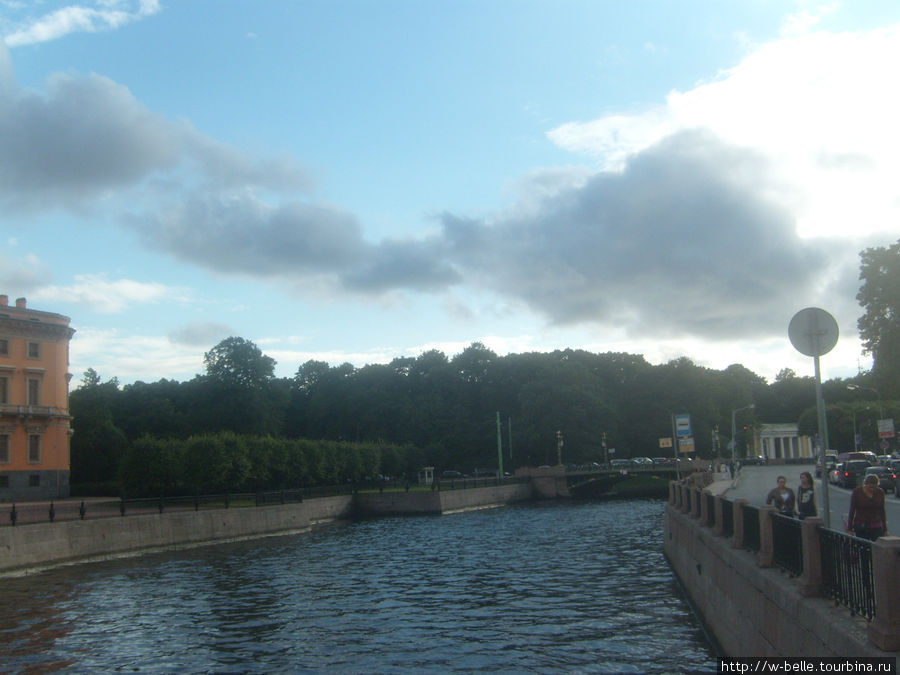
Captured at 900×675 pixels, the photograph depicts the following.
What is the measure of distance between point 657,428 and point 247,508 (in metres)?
79.8

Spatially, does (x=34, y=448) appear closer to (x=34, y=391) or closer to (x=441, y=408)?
(x=34, y=391)

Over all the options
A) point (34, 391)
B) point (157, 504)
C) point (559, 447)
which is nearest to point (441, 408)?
point (559, 447)

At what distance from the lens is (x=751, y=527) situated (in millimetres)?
15570

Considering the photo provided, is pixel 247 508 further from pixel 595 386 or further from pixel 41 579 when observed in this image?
pixel 595 386

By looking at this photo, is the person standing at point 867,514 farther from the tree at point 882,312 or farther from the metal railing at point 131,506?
the tree at point 882,312

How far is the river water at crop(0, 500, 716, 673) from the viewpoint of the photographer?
19.0 m

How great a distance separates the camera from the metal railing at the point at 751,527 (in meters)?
15.1

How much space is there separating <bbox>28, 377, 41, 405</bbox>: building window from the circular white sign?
65553 millimetres

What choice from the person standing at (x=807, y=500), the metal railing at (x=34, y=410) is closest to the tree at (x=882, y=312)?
the person standing at (x=807, y=500)

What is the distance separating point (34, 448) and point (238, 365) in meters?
37.1

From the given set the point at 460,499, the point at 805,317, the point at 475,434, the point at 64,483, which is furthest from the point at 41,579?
the point at 475,434

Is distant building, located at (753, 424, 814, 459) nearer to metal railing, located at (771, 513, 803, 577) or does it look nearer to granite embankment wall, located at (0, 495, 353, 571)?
granite embankment wall, located at (0, 495, 353, 571)

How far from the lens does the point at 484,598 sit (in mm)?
27250

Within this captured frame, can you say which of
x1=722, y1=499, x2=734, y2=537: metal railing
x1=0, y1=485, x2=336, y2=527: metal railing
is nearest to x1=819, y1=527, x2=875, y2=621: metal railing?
x1=722, y1=499, x2=734, y2=537: metal railing
